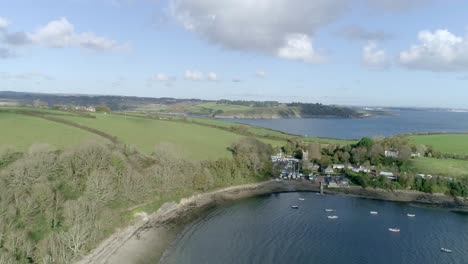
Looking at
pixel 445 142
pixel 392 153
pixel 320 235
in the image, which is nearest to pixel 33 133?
pixel 320 235

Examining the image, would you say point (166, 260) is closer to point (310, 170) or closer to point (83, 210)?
point (83, 210)

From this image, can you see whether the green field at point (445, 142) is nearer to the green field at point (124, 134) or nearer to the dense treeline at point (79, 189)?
the green field at point (124, 134)

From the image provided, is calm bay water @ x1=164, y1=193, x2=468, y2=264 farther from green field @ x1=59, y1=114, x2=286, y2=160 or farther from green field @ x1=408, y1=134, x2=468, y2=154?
green field @ x1=408, y1=134, x2=468, y2=154

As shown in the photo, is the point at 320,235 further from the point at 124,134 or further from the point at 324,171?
the point at 124,134

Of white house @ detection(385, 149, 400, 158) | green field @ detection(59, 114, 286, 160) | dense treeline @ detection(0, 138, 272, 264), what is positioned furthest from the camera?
white house @ detection(385, 149, 400, 158)

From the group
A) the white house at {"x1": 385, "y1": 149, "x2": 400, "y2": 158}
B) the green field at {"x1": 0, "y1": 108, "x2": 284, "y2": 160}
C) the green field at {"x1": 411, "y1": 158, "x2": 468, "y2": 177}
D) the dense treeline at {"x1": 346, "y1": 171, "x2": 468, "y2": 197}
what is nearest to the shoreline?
the dense treeline at {"x1": 346, "y1": 171, "x2": 468, "y2": 197}

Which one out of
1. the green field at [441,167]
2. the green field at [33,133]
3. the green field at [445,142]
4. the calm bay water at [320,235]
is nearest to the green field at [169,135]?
the green field at [33,133]
